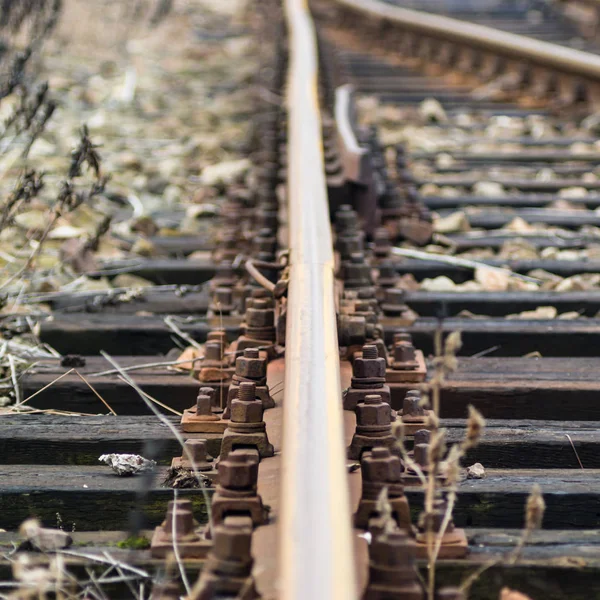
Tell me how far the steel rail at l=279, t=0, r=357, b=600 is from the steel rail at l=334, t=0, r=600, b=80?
14.7 feet

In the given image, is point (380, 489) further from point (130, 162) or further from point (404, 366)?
point (130, 162)

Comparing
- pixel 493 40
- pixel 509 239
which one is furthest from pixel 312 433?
pixel 493 40

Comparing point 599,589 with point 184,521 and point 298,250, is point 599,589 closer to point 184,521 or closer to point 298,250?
point 184,521

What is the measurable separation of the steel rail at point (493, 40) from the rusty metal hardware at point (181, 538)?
5.94 metres

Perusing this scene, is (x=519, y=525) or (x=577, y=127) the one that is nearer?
(x=519, y=525)

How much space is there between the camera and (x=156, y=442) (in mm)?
2834

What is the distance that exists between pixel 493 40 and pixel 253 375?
6.65 meters

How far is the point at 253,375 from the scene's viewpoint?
104 inches

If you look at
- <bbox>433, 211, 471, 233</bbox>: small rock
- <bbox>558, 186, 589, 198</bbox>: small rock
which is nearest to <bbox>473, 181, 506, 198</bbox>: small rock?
<bbox>558, 186, 589, 198</bbox>: small rock

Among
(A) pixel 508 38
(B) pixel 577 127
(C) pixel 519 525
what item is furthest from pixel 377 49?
(C) pixel 519 525

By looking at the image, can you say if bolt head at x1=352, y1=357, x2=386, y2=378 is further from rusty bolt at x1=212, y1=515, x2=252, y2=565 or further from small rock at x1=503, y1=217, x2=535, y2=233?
small rock at x1=503, y1=217, x2=535, y2=233

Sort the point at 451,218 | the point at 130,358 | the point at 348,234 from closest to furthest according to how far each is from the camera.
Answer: the point at 130,358 < the point at 348,234 < the point at 451,218

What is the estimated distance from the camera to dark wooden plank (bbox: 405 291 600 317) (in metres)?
4.13

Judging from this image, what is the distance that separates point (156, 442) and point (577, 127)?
5.26 metres
